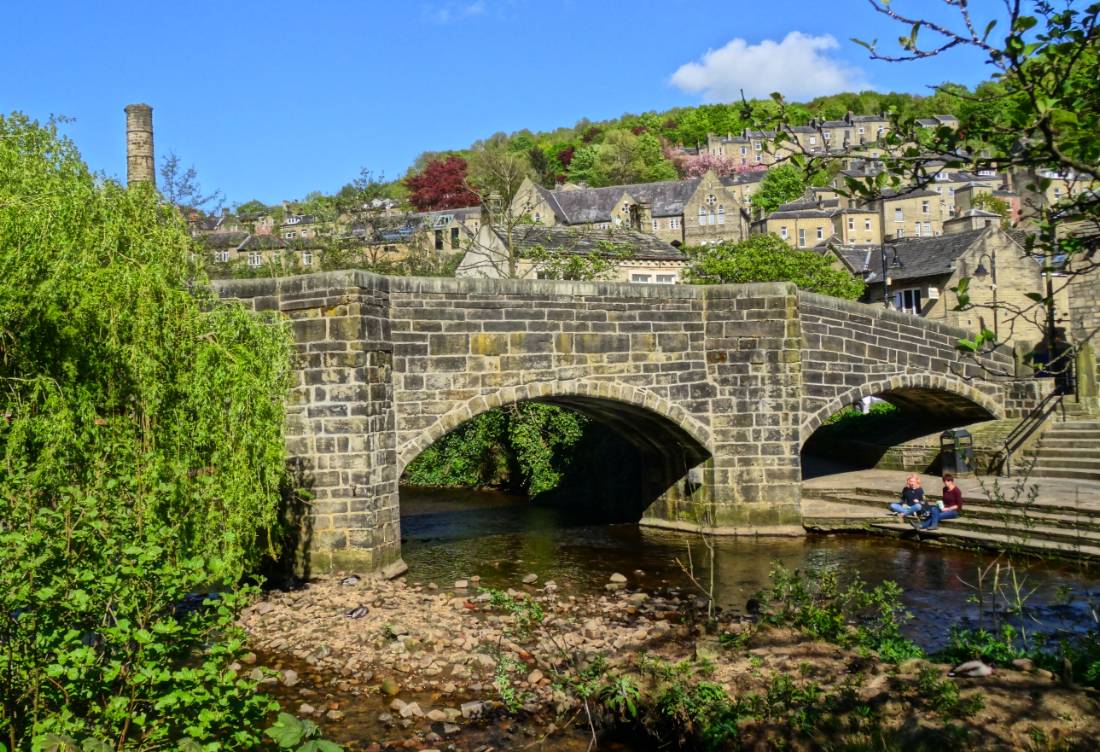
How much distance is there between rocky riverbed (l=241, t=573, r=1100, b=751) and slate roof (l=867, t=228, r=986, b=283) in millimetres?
30225

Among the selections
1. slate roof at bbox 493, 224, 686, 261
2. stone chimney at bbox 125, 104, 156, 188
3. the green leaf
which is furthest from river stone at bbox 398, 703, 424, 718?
stone chimney at bbox 125, 104, 156, 188

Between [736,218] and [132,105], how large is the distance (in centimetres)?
4401

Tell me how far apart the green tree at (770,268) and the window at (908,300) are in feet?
22.2

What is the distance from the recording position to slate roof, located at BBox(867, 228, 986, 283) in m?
37.6

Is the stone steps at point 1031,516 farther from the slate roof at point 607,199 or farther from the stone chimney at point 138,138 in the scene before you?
the slate roof at point 607,199

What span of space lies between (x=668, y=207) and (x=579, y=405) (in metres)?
52.4

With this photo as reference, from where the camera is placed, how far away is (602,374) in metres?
14.8

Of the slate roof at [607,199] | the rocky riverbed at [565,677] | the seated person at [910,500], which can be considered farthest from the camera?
the slate roof at [607,199]

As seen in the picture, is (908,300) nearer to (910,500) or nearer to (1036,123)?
(910,500)

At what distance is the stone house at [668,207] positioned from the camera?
201ft

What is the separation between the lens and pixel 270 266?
29750mm

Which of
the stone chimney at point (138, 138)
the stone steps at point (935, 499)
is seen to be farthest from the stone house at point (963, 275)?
the stone chimney at point (138, 138)

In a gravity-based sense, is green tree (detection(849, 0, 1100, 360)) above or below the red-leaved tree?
below

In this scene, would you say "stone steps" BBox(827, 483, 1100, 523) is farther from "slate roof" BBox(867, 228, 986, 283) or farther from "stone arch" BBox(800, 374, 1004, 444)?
"slate roof" BBox(867, 228, 986, 283)
